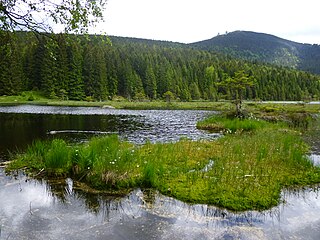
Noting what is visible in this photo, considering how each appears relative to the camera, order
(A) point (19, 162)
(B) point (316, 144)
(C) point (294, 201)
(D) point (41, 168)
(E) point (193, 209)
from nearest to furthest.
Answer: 1. (E) point (193, 209)
2. (C) point (294, 201)
3. (D) point (41, 168)
4. (A) point (19, 162)
5. (B) point (316, 144)

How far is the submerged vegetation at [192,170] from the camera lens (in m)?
9.66

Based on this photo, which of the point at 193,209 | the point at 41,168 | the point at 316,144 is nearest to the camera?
the point at 193,209

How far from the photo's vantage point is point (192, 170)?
12.4 meters

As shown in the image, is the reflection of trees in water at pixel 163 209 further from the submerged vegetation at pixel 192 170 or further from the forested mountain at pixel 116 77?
the forested mountain at pixel 116 77

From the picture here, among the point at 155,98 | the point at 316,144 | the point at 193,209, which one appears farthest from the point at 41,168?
the point at 155,98

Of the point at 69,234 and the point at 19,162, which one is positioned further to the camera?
the point at 19,162

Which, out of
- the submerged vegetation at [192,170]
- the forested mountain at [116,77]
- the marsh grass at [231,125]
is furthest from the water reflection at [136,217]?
the forested mountain at [116,77]

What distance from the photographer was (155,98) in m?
116

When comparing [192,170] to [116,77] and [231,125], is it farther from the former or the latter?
[116,77]

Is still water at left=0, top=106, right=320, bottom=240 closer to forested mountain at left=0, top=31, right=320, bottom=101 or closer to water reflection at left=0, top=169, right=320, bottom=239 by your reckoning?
water reflection at left=0, top=169, right=320, bottom=239

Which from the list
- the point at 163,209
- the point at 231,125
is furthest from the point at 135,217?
the point at 231,125

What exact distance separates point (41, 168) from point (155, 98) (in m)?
105

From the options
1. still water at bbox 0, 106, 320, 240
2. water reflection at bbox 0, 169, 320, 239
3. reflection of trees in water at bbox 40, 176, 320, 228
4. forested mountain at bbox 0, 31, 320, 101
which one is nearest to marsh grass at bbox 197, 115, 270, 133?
still water at bbox 0, 106, 320, 240

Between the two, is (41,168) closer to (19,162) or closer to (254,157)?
(19,162)
